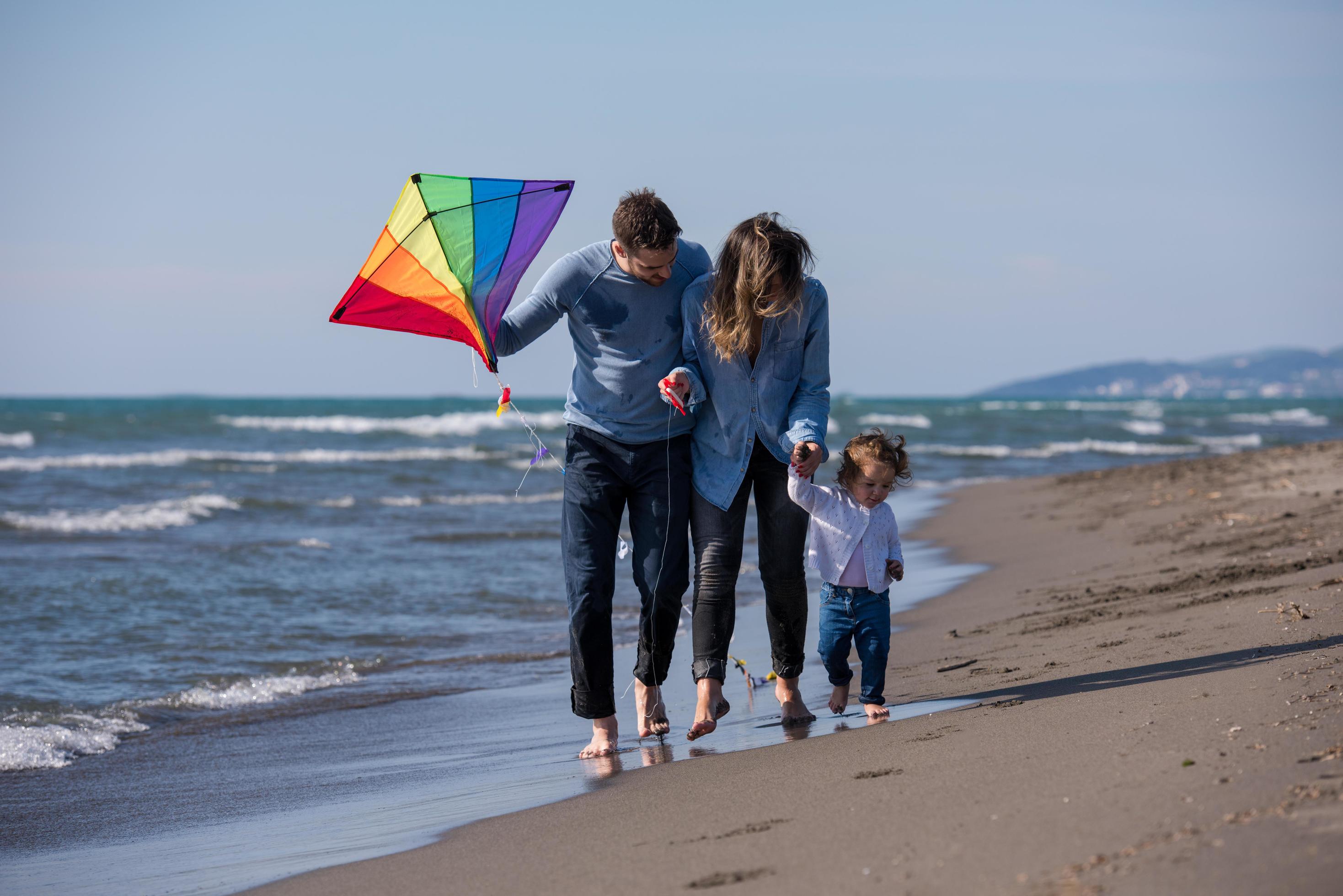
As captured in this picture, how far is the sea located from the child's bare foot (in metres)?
0.10

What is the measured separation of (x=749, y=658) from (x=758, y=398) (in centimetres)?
222

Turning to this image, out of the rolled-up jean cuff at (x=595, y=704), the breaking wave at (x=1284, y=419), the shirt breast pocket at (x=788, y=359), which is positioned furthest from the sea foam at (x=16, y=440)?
the breaking wave at (x=1284, y=419)

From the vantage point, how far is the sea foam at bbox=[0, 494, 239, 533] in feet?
39.8

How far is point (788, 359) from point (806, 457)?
1.17ft

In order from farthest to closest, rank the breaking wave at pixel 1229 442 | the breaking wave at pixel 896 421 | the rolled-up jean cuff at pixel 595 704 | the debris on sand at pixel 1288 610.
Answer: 1. the breaking wave at pixel 896 421
2. the breaking wave at pixel 1229 442
3. the debris on sand at pixel 1288 610
4. the rolled-up jean cuff at pixel 595 704

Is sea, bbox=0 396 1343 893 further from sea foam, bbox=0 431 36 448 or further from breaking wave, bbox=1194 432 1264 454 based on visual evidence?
sea foam, bbox=0 431 36 448

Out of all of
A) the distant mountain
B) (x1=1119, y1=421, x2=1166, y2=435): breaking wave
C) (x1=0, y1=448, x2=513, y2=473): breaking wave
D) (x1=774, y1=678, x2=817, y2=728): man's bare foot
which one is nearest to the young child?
(x1=774, y1=678, x2=817, y2=728): man's bare foot

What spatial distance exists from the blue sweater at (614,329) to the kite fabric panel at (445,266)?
100 millimetres

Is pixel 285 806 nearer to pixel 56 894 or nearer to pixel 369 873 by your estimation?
pixel 56 894

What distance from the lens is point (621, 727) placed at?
4.15 metres

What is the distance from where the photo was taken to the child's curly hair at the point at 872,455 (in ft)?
11.8

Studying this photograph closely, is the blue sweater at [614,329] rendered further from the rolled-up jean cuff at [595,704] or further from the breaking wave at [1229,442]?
the breaking wave at [1229,442]

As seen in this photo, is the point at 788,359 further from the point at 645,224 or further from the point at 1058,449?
the point at 1058,449

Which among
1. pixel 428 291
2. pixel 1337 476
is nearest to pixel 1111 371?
pixel 1337 476
